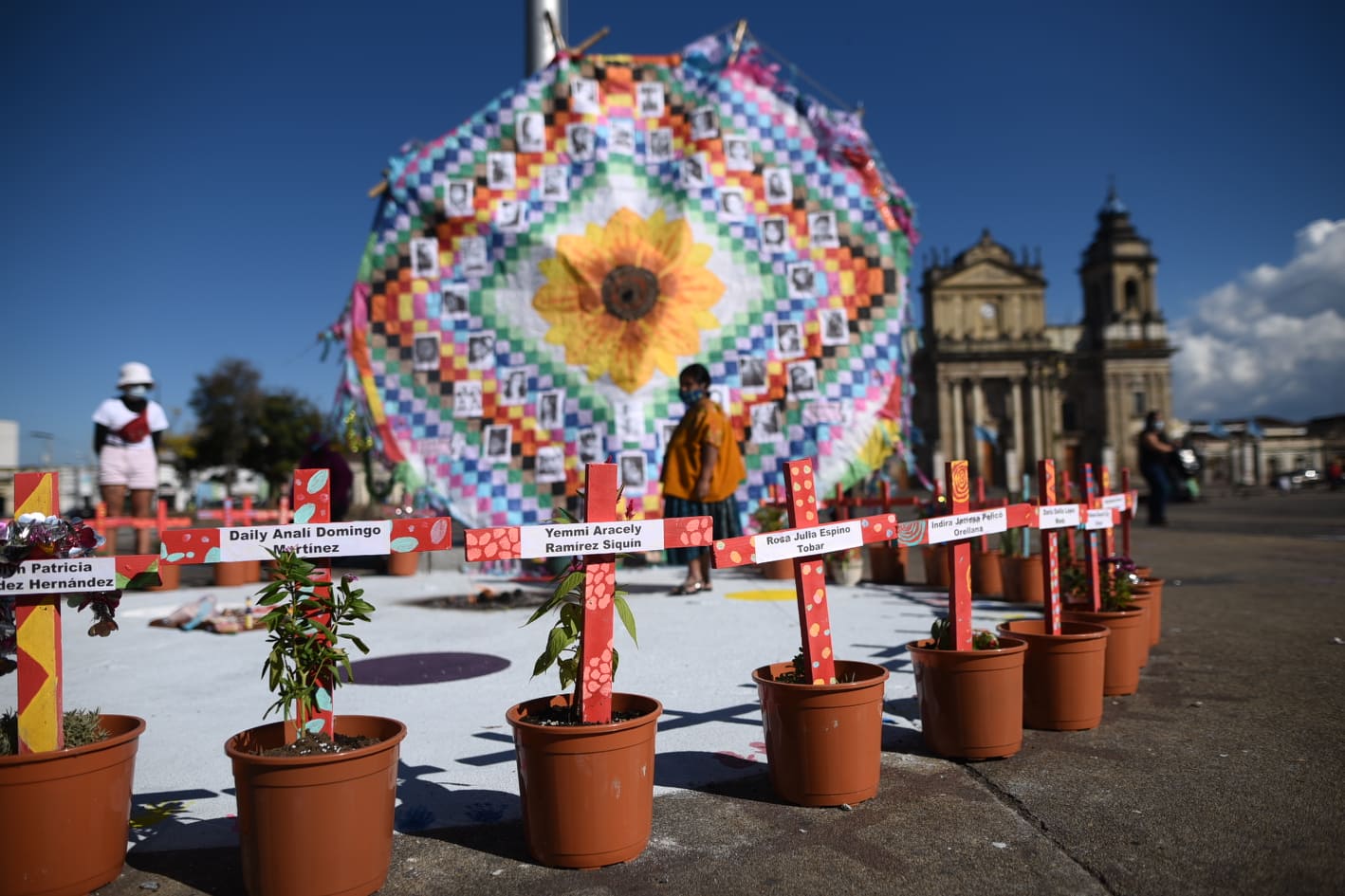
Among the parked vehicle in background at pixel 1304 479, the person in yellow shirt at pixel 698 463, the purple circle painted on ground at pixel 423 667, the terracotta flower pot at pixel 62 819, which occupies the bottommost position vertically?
the purple circle painted on ground at pixel 423 667

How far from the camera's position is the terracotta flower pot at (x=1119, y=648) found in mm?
4105

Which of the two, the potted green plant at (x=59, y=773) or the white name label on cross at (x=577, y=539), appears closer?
the potted green plant at (x=59, y=773)

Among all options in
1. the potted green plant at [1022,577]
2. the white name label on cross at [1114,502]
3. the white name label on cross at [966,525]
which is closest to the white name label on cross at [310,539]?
the white name label on cross at [966,525]

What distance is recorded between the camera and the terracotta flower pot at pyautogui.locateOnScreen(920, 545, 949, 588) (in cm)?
767

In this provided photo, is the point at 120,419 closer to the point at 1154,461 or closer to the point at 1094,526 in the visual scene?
the point at 1094,526

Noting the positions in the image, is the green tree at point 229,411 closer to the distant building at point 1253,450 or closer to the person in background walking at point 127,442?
the person in background walking at point 127,442

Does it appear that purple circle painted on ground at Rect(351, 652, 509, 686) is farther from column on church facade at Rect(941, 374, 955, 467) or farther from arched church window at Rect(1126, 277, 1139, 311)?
arched church window at Rect(1126, 277, 1139, 311)

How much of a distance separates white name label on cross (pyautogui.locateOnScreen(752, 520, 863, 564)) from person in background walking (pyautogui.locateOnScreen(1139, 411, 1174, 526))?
38.6 feet

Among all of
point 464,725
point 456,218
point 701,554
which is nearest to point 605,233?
point 456,218

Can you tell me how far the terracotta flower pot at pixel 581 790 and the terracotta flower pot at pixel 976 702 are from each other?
129cm

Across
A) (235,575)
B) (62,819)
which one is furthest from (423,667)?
(235,575)

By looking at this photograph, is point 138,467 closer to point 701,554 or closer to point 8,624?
point 701,554

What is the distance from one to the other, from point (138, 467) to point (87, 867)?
22.9 feet

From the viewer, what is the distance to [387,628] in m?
6.29
